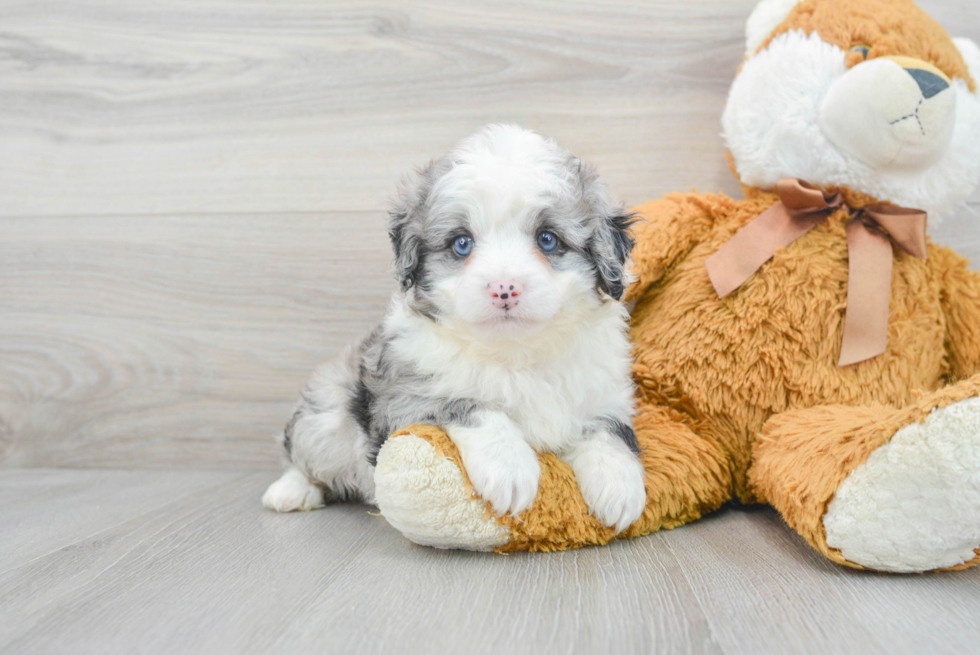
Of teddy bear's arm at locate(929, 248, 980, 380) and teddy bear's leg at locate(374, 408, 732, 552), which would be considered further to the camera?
teddy bear's arm at locate(929, 248, 980, 380)

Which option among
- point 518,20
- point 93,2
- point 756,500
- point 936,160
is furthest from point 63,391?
point 936,160

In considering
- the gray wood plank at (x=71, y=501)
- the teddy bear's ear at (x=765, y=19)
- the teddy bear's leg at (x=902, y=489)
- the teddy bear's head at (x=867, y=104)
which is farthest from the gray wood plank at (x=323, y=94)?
the teddy bear's leg at (x=902, y=489)

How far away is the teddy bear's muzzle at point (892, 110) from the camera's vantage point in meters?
1.56

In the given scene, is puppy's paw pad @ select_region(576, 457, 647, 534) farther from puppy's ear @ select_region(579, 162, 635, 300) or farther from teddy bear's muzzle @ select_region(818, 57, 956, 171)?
teddy bear's muzzle @ select_region(818, 57, 956, 171)

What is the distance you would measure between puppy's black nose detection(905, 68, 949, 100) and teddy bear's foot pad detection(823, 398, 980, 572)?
29.8 inches

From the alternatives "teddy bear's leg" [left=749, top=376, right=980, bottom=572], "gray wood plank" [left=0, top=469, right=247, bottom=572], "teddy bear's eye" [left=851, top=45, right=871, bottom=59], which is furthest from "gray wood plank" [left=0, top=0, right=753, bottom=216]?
"teddy bear's leg" [left=749, top=376, right=980, bottom=572]

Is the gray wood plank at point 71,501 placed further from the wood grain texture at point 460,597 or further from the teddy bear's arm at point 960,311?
the teddy bear's arm at point 960,311

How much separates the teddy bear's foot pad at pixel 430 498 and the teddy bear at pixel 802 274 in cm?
5

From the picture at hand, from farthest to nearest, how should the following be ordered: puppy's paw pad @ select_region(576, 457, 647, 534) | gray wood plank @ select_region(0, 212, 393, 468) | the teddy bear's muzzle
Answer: gray wood plank @ select_region(0, 212, 393, 468) < the teddy bear's muzzle < puppy's paw pad @ select_region(576, 457, 647, 534)

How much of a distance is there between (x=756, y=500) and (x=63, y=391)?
2.10 metres

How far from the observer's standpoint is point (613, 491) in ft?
4.59

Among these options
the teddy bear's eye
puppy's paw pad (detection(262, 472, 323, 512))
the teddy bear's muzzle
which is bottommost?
puppy's paw pad (detection(262, 472, 323, 512))

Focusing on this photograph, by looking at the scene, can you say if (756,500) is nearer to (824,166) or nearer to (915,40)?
(824,166)

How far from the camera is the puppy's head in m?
1.32
